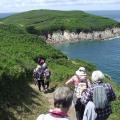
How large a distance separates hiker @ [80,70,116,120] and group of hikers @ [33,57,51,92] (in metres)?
11.4

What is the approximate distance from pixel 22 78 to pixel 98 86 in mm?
13382

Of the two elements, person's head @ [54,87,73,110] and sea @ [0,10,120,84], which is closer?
person's head @ [54,87,73,110]

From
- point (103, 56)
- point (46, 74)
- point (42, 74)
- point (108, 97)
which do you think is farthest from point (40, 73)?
point (103, 56)

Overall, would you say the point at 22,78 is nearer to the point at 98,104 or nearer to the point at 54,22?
the point at 98,104

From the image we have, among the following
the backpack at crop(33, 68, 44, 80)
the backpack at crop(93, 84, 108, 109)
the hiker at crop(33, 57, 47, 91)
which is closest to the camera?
the backpack at crop(93, 84, 108, 109)

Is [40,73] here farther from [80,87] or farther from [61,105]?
[61,105]

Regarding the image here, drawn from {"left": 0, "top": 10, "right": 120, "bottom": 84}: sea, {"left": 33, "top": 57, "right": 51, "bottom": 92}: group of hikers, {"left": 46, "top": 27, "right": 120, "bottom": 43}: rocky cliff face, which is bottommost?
{"left": 46, "top": 27, "right": 120, "bottom": 43}: rocky cliff face

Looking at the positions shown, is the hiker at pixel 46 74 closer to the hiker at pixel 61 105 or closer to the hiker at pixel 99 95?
the hiker at pixel 99 95

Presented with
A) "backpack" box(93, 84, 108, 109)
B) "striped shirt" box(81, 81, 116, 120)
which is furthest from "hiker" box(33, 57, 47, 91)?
"backpack" box(93, 84, 108, 109)

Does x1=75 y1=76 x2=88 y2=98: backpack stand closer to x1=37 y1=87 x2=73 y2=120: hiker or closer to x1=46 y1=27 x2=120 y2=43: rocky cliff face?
x1=37 y1=87 x2=73 y2=120: hiker

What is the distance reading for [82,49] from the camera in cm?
14338

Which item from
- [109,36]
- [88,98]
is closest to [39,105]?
[88,98]

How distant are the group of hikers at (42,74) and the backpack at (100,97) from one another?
1148 cm

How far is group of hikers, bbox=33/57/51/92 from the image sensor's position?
22234mm
